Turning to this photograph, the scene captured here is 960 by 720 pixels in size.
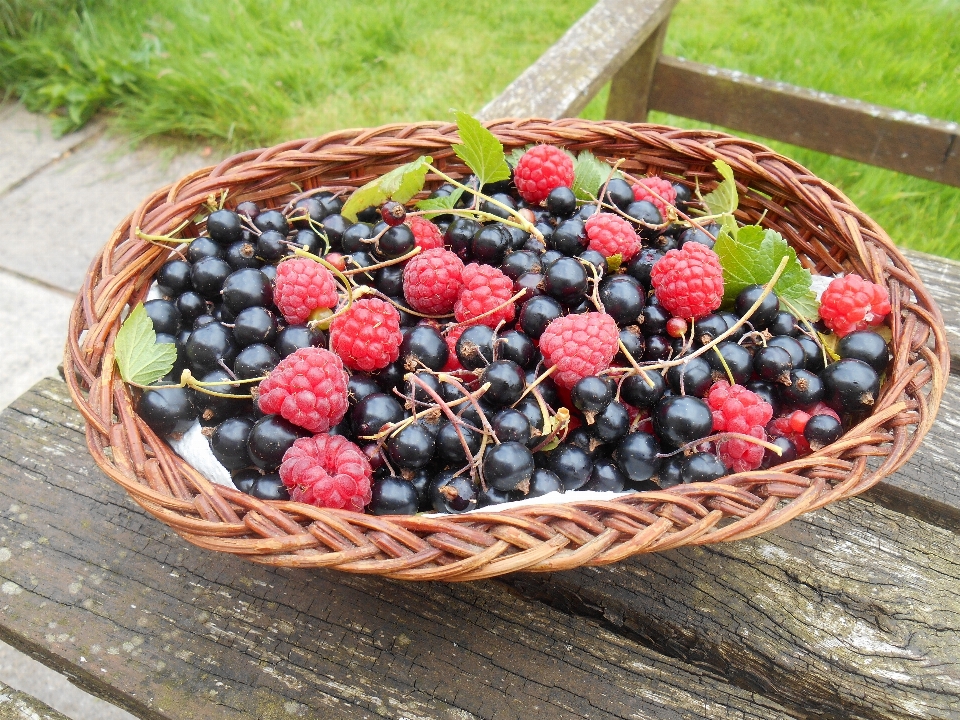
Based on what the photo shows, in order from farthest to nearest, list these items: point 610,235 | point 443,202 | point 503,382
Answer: point 443,202 → point 610,235 → point 503,382

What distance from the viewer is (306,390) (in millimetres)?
843

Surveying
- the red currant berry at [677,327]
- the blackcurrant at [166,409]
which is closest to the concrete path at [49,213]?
the blackcurrant at [166,409]

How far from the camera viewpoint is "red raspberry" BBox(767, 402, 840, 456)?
0.94 metres

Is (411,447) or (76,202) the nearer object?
(411,447)

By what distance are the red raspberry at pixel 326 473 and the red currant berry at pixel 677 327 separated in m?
0.48

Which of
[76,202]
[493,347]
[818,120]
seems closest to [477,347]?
[493,347]

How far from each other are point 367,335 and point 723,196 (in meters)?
0.69

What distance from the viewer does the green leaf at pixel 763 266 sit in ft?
3.37

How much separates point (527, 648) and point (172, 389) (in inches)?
22.8

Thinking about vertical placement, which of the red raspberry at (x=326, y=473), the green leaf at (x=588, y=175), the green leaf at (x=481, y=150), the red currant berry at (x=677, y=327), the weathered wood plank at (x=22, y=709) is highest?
the green leaf at (x=481, y=150)

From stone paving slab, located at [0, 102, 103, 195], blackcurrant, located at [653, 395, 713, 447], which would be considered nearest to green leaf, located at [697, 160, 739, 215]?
blackcurrant, located at [653, 395, 713, 447]

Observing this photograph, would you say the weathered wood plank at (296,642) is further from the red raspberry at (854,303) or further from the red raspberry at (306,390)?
the red raspberry at (854,303)

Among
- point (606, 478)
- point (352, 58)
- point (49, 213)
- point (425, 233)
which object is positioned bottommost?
point (49, 213)

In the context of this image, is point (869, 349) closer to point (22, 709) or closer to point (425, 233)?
point (425, 233)
